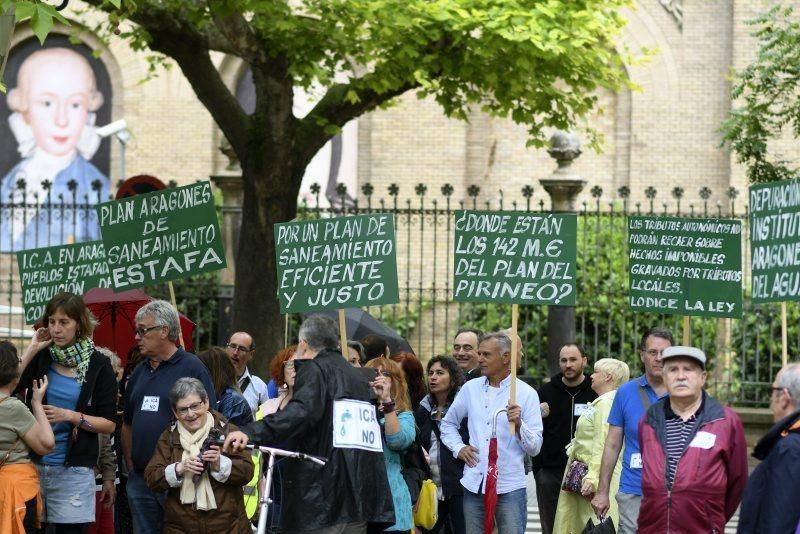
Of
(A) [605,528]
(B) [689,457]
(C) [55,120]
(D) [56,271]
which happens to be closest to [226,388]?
(A) [605,528]

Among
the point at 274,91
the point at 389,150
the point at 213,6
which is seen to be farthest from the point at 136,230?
the point at 389,150

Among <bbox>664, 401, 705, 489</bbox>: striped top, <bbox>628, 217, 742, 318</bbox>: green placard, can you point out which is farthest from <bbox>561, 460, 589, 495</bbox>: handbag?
<bbox>664, 401, 705, 489</bbox>: striped top

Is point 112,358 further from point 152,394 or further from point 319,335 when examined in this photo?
point 319,335

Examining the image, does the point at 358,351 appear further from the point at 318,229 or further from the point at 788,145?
the point at 788,145

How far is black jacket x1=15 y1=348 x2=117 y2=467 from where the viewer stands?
32.6 ft

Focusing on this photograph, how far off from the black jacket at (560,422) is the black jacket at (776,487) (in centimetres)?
402

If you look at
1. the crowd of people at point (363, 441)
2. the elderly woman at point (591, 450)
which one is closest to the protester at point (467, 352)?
the crowd of people at point (363, 441)

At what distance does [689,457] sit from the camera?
26.8 ft

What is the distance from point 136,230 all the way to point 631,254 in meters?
3.65

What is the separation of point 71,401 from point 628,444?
133 inches

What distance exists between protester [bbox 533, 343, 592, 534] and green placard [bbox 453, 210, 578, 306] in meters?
0.97

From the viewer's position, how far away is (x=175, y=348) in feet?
32.8

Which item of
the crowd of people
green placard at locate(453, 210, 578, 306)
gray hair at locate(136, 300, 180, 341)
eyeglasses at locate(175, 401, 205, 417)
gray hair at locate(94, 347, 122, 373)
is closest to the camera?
the crowd of people

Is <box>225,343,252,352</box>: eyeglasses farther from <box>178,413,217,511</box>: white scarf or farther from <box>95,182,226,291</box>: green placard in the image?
<box>178,413,217,511</box>: white scarf
